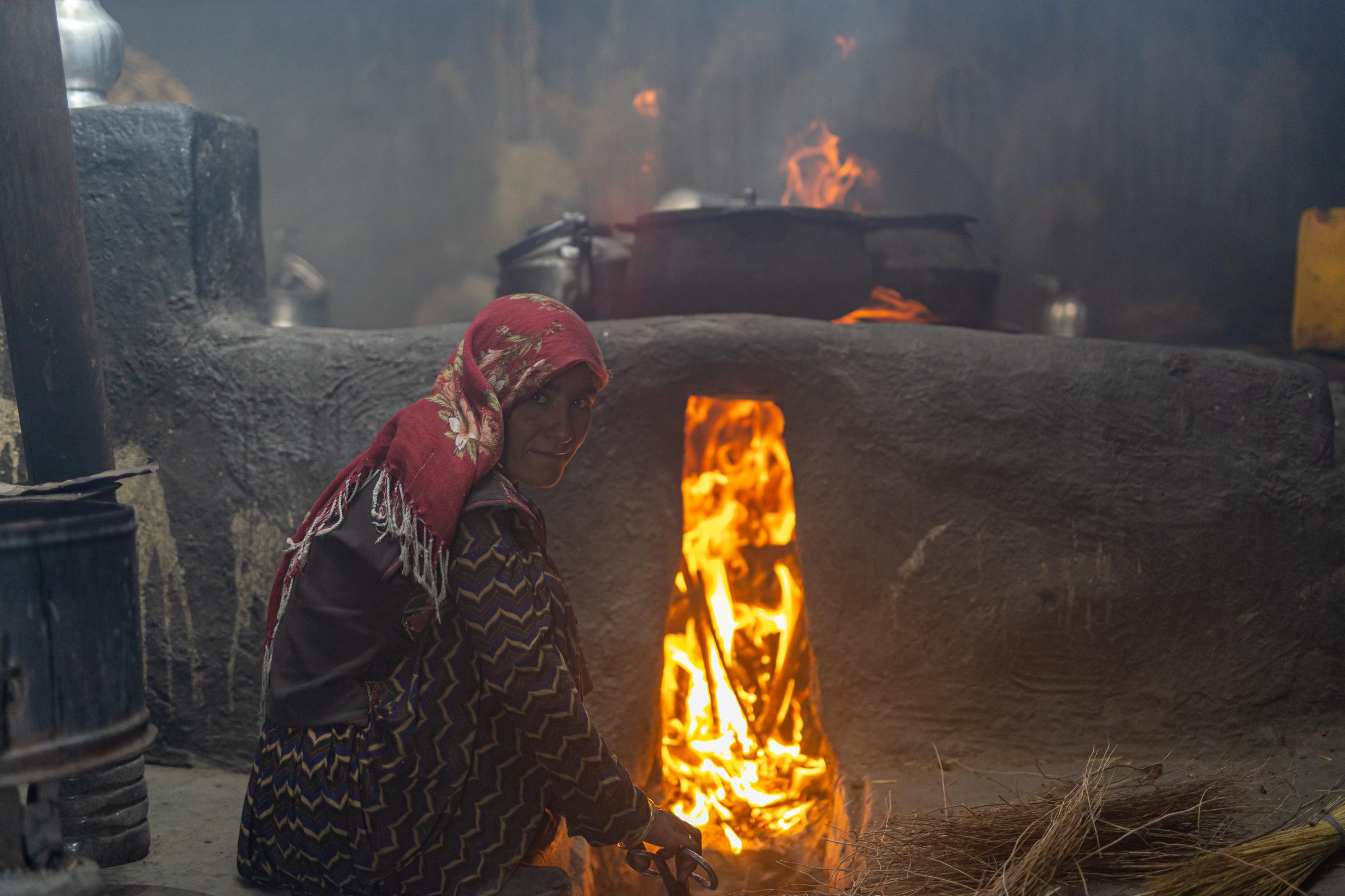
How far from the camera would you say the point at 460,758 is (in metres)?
1.67

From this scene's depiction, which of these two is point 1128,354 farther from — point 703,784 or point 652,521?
point 703,784

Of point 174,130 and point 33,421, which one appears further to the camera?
point 174,130

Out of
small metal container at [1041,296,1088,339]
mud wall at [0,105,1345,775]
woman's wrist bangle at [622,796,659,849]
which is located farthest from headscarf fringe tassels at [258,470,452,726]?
small metal container at [1041,296,1088,339]

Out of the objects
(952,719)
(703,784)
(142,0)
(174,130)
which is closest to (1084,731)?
(952,719)

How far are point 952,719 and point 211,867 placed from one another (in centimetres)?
185

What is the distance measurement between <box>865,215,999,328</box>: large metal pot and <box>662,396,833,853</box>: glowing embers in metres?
0.79

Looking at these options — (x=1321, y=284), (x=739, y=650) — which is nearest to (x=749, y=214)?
(x=739, y=650)

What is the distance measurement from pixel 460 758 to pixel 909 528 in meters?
1.44

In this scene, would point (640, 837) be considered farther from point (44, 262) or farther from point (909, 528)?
point (44, 262)

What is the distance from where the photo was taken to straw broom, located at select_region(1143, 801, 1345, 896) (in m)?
1.79

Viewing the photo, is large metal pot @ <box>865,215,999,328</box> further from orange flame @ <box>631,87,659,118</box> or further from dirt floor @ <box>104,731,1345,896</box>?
orange flame @ <box>631,87,659,118</box>

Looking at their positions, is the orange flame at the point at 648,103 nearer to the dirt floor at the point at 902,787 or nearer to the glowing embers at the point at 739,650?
the glowing embers at the point at 739,650

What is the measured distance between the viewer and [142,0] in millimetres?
7461

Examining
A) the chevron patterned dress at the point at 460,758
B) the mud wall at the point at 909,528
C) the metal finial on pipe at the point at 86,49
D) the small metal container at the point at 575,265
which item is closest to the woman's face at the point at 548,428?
the chevron patterned dress at the point at 460,758
